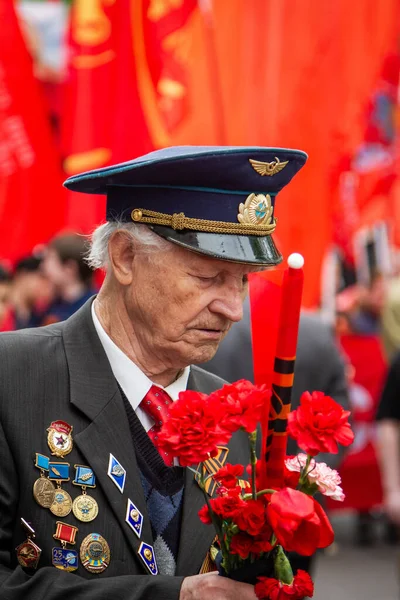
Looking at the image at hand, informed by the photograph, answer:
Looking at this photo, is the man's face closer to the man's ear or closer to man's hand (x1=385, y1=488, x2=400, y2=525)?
the man's ear

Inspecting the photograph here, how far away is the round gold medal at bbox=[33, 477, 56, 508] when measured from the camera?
2.61 m

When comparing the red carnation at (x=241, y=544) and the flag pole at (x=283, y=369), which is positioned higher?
the flag pole at (x=283, y=369)

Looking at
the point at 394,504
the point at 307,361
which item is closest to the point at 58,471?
the point at 307,361

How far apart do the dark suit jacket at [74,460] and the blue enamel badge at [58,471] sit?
0.07 feet

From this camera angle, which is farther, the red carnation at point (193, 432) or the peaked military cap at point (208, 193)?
the peaked military cap at point (208, 193)

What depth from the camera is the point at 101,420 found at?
2744 mm

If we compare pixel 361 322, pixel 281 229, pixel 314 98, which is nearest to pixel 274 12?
pixel 314 98

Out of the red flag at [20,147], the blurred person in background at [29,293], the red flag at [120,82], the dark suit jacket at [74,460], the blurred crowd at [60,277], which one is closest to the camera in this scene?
the dark suit jacket at [74,460]

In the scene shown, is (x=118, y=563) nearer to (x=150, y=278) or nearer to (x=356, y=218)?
(x=150, y=278)

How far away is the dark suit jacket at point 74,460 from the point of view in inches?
99.5

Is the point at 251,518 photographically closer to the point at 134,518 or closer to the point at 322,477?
the point at 322,477

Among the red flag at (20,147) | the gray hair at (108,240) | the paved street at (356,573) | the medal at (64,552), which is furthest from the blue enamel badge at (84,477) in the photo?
the paved street at (356,573)

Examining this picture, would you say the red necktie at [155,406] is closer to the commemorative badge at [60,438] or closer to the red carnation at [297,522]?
the commemorative badge at [60,438]

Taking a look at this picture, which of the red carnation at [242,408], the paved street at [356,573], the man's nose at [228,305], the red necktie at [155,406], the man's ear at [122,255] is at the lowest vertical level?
the paved street at [356,573]
